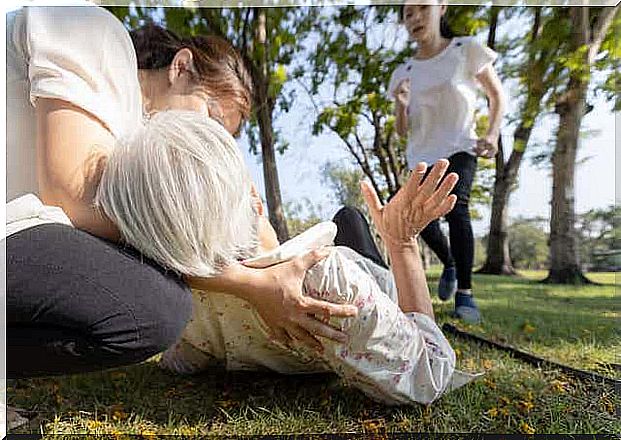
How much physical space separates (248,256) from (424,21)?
1203mm

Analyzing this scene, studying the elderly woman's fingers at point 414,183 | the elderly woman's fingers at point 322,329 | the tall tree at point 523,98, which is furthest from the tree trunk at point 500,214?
the elderly woman's fingers at point 322,329

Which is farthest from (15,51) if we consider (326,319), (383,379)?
(383,379)

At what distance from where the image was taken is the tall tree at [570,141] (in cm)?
176

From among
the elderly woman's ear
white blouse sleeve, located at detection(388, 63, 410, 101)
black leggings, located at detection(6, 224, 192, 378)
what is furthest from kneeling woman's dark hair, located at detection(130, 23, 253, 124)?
white blouse sleeve, located at detection(388, 63, 410, 101)

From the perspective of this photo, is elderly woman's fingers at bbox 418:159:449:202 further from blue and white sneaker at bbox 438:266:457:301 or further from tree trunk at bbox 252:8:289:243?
tree trunk at bbox 252:8:289:243

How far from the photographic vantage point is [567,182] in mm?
1860

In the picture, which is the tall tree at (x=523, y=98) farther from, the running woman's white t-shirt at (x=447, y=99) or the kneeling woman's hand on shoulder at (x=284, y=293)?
the kneeling woman's hand on shoulder at (x=284, y=293)

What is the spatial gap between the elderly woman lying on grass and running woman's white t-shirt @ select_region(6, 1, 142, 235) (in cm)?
6

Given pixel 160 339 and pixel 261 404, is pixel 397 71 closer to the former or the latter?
pixel 261 404

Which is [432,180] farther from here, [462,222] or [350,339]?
[462,222]

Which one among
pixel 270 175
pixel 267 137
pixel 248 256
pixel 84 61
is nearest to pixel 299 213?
pixel 270 175

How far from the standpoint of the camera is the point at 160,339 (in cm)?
67

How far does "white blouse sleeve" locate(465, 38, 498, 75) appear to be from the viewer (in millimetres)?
1646

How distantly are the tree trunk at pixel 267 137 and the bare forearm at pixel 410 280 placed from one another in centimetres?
93
